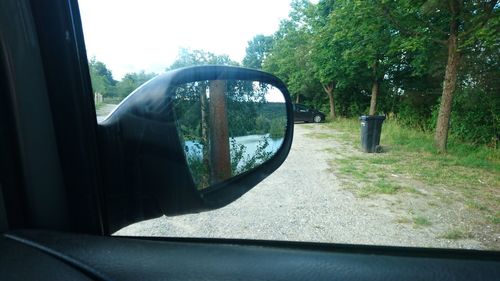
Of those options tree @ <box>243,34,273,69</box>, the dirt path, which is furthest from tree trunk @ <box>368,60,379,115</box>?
tree @ <box>243,34,273,69</box>

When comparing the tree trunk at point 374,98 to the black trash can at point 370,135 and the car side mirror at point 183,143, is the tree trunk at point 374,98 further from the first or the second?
the car side mirror at point 183,143

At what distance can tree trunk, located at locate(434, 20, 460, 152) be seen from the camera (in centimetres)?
573

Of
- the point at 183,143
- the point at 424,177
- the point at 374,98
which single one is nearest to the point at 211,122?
the point at 183,143

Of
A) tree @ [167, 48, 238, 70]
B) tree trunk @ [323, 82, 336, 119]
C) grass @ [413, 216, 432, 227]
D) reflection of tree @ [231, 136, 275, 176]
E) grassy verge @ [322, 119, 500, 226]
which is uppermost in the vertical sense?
tree @ [167, 48, 238, 70]

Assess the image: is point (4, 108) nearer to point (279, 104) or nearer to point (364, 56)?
point (279, 104)

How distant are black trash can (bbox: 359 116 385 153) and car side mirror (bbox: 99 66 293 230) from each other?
505 cm

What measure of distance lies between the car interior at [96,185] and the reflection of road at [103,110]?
3cm

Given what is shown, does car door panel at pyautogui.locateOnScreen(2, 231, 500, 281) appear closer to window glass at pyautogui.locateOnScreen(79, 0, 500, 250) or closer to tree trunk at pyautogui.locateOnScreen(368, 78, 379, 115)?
window glass at pyautogui.locateOnScreen(79, 0, 500, 250)

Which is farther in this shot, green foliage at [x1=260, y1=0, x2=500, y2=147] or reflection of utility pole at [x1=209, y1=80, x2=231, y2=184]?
A: green foliage at [x1=260, y1=0, x2=500, y2=147]

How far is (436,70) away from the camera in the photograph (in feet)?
20.3

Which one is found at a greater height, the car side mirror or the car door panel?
the car side mirror

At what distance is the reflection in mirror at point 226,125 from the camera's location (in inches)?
42.8

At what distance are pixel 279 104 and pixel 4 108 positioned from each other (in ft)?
3.44

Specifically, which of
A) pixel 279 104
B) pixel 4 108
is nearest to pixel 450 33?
pixel 279 104
